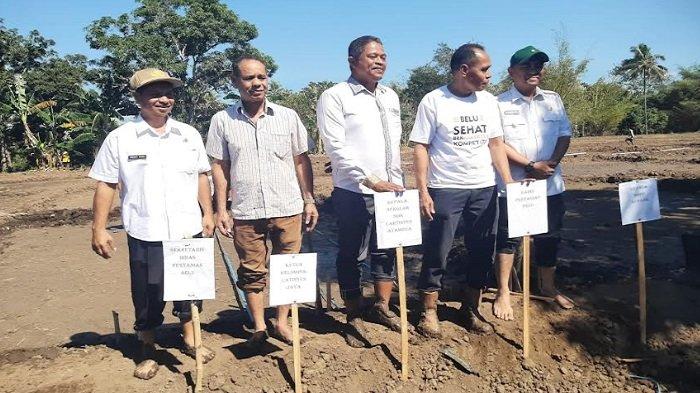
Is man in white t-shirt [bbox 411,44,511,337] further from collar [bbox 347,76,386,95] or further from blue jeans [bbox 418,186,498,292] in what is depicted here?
collar [bbox 347,76,386,95]

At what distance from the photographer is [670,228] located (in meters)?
7.26

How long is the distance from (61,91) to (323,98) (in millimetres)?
28046

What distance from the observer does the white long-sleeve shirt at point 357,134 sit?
3.28 m

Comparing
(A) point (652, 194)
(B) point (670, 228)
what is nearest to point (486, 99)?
(A) point (652, 194)

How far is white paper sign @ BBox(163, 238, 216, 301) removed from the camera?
2.86 metres

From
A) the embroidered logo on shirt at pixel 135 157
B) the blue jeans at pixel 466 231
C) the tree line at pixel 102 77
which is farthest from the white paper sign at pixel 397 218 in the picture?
the tree line at pixel 102 77

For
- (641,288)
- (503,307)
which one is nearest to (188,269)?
(503,307)

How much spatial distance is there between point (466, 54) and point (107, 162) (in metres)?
2.45

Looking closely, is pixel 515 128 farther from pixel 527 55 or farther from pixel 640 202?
pixel 640 202

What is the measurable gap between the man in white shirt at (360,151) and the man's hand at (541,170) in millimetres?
1108

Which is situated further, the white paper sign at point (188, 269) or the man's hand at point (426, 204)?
the man's hand at point (426, 204)

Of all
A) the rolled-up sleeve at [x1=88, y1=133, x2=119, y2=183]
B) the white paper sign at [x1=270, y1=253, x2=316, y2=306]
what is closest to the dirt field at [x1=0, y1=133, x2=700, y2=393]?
the white paper sign at [x1=270, y1=253, x2=316, y2=306]

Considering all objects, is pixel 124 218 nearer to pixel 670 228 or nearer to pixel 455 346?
pixel 455 346

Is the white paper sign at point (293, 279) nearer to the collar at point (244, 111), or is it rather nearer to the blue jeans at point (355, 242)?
the blue jeans at point (355, 242)
